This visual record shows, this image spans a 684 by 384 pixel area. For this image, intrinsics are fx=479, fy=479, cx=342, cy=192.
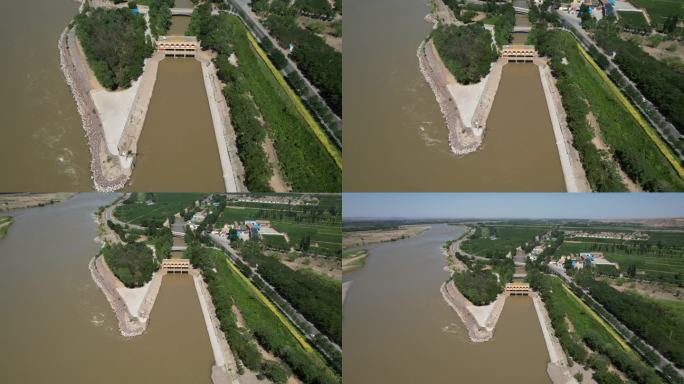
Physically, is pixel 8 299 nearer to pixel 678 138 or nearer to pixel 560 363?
pixel 560 363

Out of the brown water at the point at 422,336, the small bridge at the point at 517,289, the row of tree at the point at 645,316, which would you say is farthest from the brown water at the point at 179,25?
the row of tree at the point at 645,316

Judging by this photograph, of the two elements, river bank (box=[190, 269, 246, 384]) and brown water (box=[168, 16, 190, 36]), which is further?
brown water (box=[168, 16, 190, 36])

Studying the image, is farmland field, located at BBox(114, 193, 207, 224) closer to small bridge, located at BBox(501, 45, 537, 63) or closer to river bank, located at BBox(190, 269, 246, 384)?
river bank, located at BBox(190, 269, 246, 384)

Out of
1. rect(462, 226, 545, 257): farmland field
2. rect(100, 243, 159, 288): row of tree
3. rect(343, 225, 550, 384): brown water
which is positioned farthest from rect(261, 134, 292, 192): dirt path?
rect(462, 226, 545, 257): farmland field

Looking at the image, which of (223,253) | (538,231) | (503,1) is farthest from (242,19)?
(538,231)

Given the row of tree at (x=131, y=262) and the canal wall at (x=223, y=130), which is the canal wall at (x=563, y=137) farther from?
the row of tree at (x=131, y=262)

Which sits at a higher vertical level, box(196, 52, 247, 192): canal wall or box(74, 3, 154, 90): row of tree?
box(74, 3, 154, 90): row of tree

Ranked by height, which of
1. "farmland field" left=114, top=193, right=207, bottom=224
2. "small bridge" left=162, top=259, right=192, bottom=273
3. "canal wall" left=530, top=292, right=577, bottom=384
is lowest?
"canal wall" left=530, top=292, right=577, bottom=384
